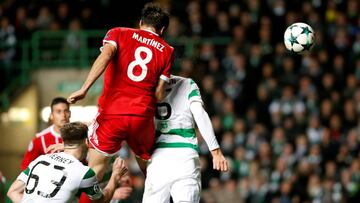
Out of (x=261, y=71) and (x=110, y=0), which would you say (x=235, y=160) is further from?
(x=110, y=0)

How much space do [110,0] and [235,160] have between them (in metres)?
5.25

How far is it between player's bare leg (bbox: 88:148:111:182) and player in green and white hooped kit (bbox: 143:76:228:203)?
468 millimetres

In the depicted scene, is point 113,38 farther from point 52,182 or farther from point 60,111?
point 60,111

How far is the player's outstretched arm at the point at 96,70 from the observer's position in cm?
805

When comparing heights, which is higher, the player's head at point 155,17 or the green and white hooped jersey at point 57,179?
the player's head at point 155,17

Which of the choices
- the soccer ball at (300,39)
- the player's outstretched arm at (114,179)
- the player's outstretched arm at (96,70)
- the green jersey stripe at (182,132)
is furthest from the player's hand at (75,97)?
the soccer ball at (300,39)

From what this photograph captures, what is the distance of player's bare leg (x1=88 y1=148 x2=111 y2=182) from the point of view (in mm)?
8773

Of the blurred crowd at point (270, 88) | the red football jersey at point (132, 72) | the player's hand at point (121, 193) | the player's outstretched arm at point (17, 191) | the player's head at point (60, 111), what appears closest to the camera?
the player's outstretched arm at point (17, 191)

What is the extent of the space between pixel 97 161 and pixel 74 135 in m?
0.67

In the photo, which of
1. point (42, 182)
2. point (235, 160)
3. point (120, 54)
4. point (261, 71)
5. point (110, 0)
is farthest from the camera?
point (110, 0)

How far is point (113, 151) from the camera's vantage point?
28.9 feet

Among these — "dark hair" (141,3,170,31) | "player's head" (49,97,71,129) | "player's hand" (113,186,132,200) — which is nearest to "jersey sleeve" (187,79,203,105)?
"dark hair" (141,3,170,31)

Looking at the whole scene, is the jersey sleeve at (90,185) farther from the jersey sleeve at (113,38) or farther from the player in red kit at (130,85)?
the jersey sleeve at (113,38)

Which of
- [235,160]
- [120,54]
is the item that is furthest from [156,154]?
[235,160]
